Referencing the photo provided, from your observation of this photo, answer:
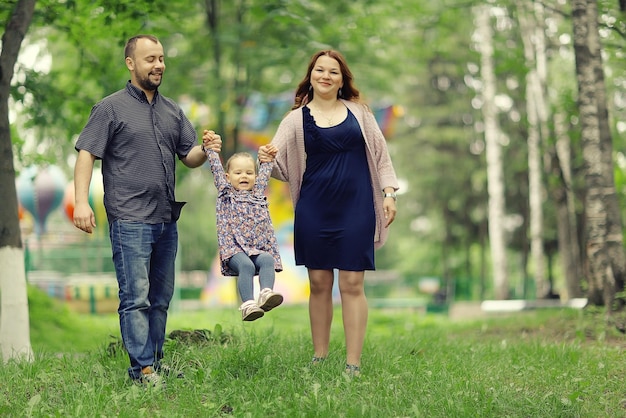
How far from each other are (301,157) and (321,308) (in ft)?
3.64

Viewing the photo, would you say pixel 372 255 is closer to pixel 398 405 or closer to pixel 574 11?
pixel 398 405

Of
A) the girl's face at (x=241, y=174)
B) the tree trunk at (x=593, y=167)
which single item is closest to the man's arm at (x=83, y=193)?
the girl's face at (x=241, y=174)

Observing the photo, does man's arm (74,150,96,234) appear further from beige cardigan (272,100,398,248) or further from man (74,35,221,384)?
beige cardigan (272,100,398,248)

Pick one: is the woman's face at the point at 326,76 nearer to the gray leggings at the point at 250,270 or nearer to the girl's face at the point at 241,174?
the girl's face at the point at 241,174

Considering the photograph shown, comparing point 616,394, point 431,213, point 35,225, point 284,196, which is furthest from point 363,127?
point 431,213

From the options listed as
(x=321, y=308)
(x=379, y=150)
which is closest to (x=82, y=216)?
(x=321, y=308)

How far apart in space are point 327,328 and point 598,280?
15.6 ft

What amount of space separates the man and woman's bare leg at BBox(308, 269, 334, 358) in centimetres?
113

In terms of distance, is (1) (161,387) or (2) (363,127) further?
(2) (363,127)

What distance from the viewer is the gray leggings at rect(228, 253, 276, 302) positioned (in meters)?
5.61

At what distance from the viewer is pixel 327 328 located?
21.2 ft

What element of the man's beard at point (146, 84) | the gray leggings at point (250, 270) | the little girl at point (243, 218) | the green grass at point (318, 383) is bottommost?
the green grass at point (318, 383)

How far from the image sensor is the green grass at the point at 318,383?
5.20m

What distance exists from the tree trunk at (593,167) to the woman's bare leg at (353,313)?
15.2ft
